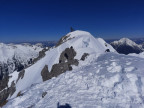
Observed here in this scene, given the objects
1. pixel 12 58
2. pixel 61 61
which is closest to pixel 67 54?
pixel 61 61

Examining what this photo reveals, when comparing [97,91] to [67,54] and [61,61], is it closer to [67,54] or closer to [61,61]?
[61,61]

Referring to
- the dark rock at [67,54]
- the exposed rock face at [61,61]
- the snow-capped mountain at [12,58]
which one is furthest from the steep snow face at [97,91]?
the snow-capped mountain at [12,58]

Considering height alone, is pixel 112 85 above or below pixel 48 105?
above

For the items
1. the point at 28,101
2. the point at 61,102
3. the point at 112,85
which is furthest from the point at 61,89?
the point at 112,85

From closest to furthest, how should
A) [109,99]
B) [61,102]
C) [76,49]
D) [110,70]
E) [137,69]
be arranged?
[109,99]
[61,102]
[137,69]
[110,70]
[76,49]

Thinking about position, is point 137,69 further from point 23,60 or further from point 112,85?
point 23,60

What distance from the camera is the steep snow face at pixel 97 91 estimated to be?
365 inches

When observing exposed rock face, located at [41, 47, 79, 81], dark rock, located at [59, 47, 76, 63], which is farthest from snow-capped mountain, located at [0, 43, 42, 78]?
exposed rock face, located at [41, 47, 79, 81]

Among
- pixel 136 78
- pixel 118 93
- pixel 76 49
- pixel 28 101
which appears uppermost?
pixel 76 49

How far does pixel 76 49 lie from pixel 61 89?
25145 millimetres

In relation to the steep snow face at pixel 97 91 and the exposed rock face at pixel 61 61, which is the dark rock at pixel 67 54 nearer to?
the exposed rock face at pixel 61 61

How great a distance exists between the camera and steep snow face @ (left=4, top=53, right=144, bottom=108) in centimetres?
927

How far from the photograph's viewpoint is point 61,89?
12.6 meters

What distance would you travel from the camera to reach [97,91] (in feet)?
34.9
